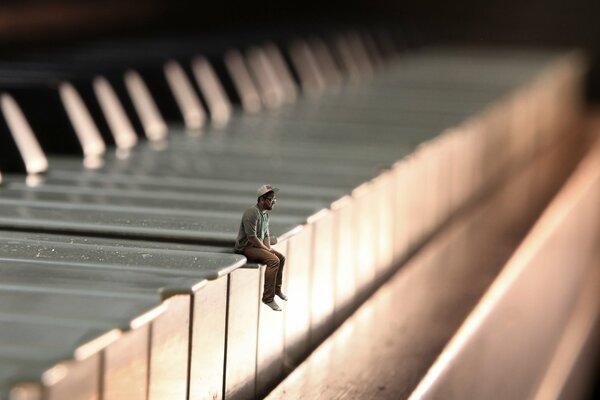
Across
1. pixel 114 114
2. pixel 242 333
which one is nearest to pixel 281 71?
pixel 114 114

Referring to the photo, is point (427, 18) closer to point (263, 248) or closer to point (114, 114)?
point (114, 114)

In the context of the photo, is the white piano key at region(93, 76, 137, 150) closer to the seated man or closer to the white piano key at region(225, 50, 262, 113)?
the white piano key at region(225, 50, 262, 113)

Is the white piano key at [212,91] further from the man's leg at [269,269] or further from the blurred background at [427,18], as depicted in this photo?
the man's leg at [269,269]

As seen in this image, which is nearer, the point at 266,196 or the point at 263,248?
the point at 266,196

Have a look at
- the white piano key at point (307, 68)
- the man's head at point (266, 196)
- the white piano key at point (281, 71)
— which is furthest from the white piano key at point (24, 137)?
the white piano key at point (307, 68)

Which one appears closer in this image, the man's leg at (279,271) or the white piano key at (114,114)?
the man's leg at (279,271)

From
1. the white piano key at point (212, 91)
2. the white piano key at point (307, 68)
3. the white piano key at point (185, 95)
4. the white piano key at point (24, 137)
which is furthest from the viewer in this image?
the white piano key at point (307, 68)

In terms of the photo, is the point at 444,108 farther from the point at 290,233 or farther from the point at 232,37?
the point at 290,233
